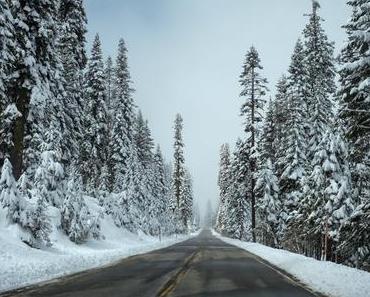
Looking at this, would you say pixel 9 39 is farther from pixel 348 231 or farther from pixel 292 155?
pixel 292 155

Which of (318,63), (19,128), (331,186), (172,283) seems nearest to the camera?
(172,283)

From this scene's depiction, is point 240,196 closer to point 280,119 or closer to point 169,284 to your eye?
point 280,119

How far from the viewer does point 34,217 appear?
24.8 m

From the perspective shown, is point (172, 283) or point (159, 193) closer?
point (172, 283)

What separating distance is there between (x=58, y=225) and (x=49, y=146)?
554 cm

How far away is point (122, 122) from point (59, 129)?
25732mm

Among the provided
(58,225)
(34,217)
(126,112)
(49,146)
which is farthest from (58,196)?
(126,112)

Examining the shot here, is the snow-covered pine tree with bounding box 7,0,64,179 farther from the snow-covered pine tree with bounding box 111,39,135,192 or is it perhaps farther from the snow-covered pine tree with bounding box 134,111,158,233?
the snow-covered pine tree with bounding box 134,111,158,233

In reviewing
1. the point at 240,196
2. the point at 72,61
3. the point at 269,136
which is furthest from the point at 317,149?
the point at 240,196

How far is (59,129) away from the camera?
109 ft

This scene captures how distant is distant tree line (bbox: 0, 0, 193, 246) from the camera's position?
23844 mm

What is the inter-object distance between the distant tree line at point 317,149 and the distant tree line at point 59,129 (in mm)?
13812

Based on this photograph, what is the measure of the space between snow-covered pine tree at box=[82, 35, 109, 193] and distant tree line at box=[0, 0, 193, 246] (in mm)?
100

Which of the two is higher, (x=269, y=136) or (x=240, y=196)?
(x=269, y=136)
